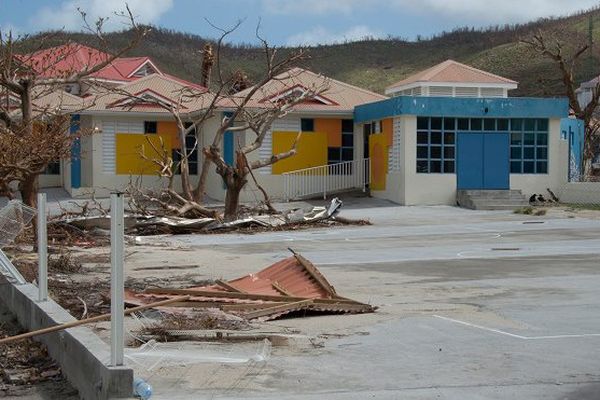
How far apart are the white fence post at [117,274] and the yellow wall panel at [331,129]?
104 feet

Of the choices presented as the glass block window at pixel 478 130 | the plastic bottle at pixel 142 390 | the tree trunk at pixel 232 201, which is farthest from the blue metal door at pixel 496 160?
the plastic bottle at pixel 142 390

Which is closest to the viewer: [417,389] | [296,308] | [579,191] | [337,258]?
[417,389]

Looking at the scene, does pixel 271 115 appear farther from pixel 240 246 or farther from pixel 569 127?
pixel 569 127

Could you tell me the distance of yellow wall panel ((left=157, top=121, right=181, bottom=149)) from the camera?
133 feet

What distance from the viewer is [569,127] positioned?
38.1 meters

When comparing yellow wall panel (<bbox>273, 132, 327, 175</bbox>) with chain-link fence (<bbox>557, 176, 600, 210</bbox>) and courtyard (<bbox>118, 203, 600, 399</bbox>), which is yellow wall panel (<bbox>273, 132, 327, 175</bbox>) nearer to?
chain-link fence (<bbox>557, 176, 600, 210</bbox>)

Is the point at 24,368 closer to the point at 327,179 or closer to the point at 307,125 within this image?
the point at 327,179

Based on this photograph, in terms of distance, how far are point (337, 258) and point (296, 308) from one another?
8507 mm

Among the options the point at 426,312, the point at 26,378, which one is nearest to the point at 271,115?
the point at 426,312

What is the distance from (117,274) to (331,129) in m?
32.3

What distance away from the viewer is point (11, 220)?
48.2 ft

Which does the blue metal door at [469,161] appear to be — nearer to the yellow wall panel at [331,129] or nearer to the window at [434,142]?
the window at [434,142]

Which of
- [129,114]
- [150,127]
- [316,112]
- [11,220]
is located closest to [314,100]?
[316,112]

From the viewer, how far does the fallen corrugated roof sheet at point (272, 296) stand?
455 inches
